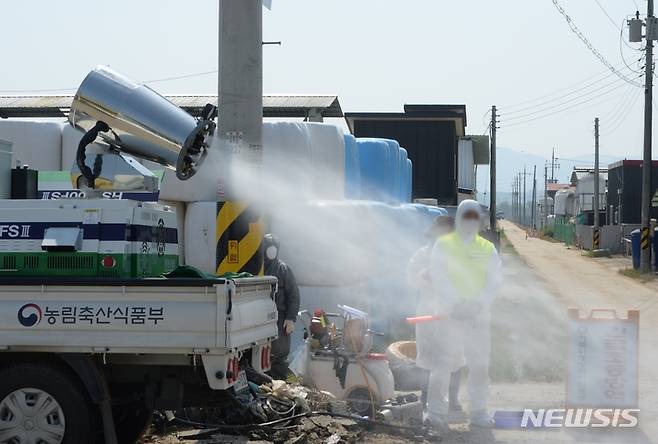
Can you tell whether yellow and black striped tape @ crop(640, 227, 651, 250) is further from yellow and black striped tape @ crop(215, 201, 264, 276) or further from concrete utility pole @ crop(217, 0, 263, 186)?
concrete utility pole @ crop(217, 0, 263, 186)

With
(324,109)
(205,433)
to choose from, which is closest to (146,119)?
(205,433)

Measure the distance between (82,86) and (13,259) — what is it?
197 cm

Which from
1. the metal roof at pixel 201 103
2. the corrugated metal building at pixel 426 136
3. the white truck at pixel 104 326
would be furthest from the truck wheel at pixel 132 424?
the corrugated metal building at pixel 426 136

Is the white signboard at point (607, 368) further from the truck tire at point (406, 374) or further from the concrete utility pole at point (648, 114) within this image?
the concrete utility pole at point (648, 114)

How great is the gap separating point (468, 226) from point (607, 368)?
178 centimetres

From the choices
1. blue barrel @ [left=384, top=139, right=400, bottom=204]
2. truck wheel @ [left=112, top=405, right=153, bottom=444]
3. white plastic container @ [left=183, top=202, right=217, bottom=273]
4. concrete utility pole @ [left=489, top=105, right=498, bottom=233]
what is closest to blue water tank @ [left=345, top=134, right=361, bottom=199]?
blue barrel @ [left=384, top=139, right=400, bottom=204]

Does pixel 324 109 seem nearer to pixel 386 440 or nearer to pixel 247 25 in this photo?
pixel 247 25

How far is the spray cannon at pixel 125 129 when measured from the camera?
8148mm

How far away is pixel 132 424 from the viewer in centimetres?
747

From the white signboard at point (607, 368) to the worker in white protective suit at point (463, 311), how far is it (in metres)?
0.82

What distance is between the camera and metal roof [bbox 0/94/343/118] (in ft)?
71.9

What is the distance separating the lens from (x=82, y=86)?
818 cm

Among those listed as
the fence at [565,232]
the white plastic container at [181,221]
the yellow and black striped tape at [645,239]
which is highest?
the white plastic container at [181,221]

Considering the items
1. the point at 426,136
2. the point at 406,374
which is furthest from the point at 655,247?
the point at 406,374
